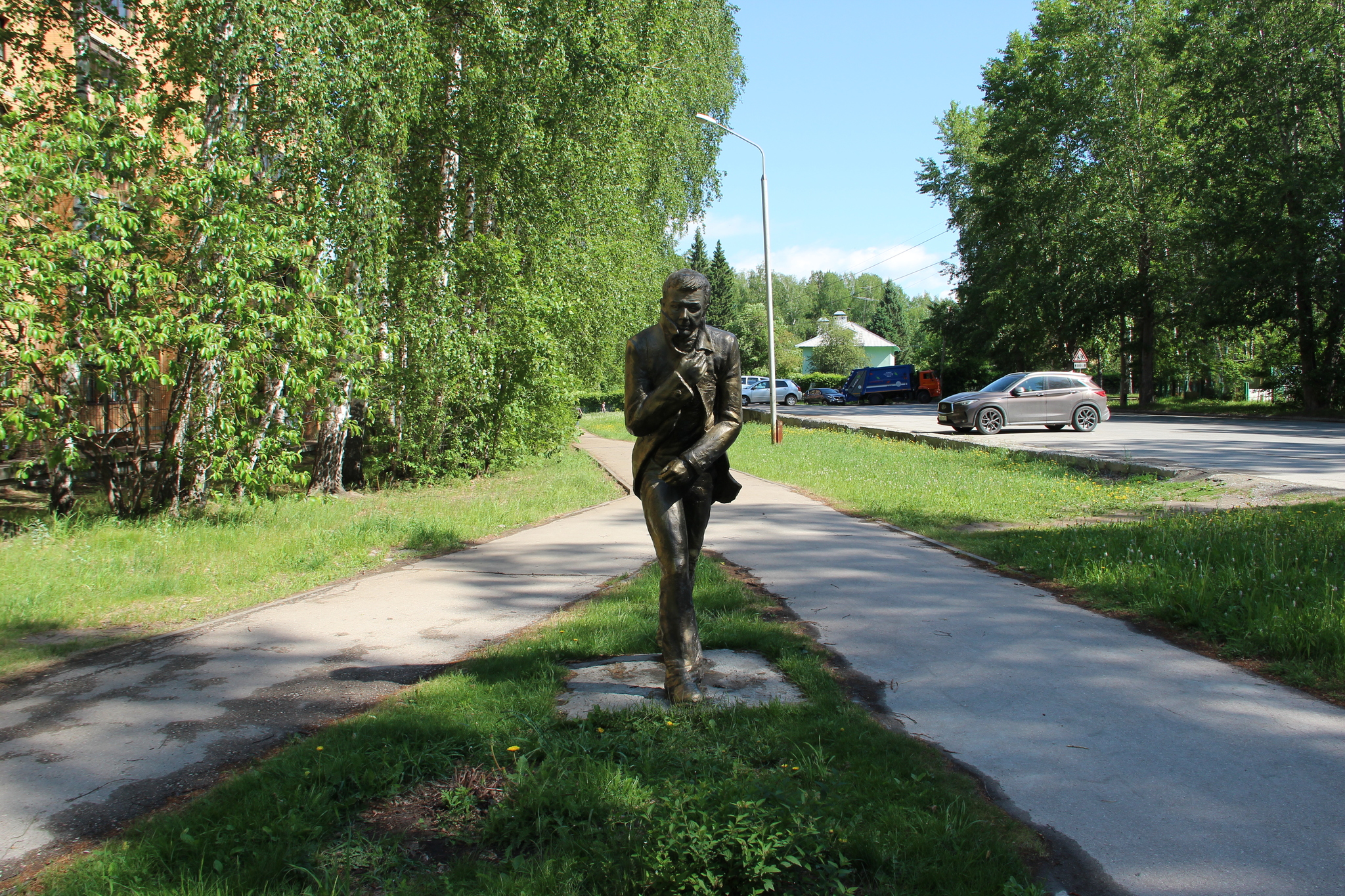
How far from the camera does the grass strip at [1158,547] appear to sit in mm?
4996

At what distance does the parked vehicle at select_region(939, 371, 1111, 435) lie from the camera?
23.7 metres

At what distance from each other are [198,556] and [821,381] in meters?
66.3

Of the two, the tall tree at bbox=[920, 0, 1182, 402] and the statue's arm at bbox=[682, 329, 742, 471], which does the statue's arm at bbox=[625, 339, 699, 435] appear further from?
the tall tree at bbox=[920, 0, 1182, 402]

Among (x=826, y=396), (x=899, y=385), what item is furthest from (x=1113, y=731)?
(x=826, y=396)

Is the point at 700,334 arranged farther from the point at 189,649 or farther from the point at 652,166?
the point at 652,166

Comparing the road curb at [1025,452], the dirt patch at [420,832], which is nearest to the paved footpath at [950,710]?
the dirt patch at [420,832]

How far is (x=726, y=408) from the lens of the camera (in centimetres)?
451

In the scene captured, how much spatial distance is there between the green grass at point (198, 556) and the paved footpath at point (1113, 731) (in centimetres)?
Result: 442

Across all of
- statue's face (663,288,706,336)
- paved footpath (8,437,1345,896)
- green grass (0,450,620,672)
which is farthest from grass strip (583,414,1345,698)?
green grass (0,450,620,672)

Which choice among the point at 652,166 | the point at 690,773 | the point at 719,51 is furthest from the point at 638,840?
the point at 719,51

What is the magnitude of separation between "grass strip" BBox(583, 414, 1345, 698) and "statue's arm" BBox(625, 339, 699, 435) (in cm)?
352

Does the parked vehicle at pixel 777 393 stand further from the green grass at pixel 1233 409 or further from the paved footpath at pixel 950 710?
the paved footpath at pixel 950 710

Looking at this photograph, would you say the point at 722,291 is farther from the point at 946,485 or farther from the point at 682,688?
the point at 682,688

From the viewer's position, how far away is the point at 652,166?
24.7m
